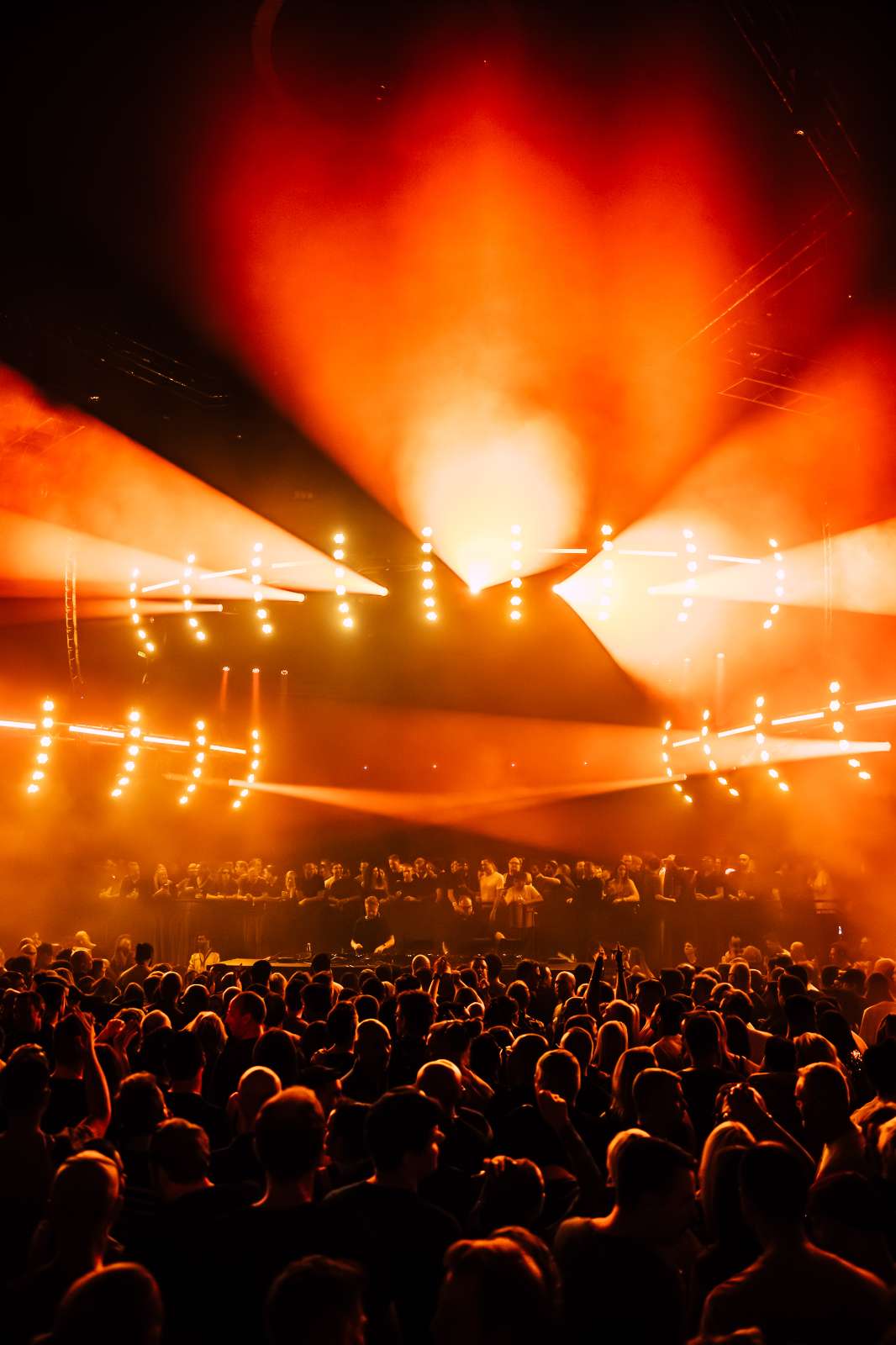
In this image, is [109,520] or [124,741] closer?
[109,520]

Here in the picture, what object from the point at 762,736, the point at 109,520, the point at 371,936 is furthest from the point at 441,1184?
the point at 371,936

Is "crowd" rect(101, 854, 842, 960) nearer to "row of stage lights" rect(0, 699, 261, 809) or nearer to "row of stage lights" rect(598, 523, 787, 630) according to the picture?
"row of stage lights" rect(0, 699, 261, 809)

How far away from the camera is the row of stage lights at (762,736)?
42.3 feet

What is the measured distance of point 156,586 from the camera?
1510 centimetres

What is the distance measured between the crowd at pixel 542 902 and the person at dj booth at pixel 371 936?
49 mm

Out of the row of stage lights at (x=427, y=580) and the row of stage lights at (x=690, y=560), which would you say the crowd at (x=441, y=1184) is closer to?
the row of stage lights at (x=427, y=580)

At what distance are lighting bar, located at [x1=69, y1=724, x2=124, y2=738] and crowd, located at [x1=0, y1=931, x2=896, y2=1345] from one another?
8.14m

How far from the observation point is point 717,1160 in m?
2.95

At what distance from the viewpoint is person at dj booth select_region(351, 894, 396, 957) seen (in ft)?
55.1

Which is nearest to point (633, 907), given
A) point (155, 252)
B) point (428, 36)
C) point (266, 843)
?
point (266, 843)

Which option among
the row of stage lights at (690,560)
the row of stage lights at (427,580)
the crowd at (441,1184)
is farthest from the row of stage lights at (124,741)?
the crowd at (441,1184)

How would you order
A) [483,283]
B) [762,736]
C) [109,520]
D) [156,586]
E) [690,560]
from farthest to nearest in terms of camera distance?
[762,736], [156,586], [690,560], [109,520], [483,283]

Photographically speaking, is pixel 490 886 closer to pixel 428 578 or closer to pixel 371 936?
pixel 371 936

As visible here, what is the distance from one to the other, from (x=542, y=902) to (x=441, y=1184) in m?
13.8
